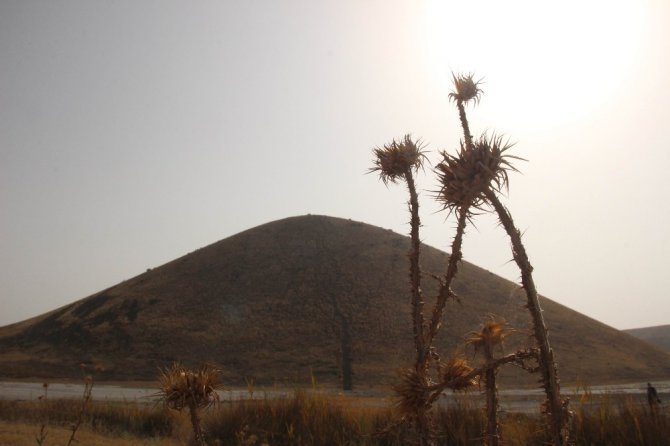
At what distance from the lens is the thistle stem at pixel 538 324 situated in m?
2.37

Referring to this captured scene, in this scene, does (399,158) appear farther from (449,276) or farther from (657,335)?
(657,335)

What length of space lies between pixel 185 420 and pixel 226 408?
292cm

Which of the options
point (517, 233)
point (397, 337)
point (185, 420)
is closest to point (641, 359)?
point (397, 337)

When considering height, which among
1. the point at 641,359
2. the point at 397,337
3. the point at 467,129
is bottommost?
the point at 641,359

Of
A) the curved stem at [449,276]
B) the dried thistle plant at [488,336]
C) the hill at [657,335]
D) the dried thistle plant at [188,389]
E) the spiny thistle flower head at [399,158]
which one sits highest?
the spiny thistle flower head at [399,158]

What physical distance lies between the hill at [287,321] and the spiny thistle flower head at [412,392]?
4292 cm

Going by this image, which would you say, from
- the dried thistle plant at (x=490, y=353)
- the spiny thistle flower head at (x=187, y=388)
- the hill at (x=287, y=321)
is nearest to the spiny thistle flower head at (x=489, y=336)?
the dried thistle plant at (x=490, y=353)

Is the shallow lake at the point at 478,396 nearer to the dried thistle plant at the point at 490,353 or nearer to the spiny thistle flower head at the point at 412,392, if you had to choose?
the dried thistle plant at the point at 490,353

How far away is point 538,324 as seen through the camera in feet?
8.11

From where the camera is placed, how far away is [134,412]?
1656cm

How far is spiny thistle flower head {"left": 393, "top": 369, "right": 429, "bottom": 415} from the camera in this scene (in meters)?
2.77

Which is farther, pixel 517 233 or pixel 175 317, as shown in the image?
pixel 175 317

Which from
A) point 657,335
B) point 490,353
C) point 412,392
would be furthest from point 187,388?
point 657,335

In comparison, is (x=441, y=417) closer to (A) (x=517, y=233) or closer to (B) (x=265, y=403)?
(B) (x=265, y=403)
